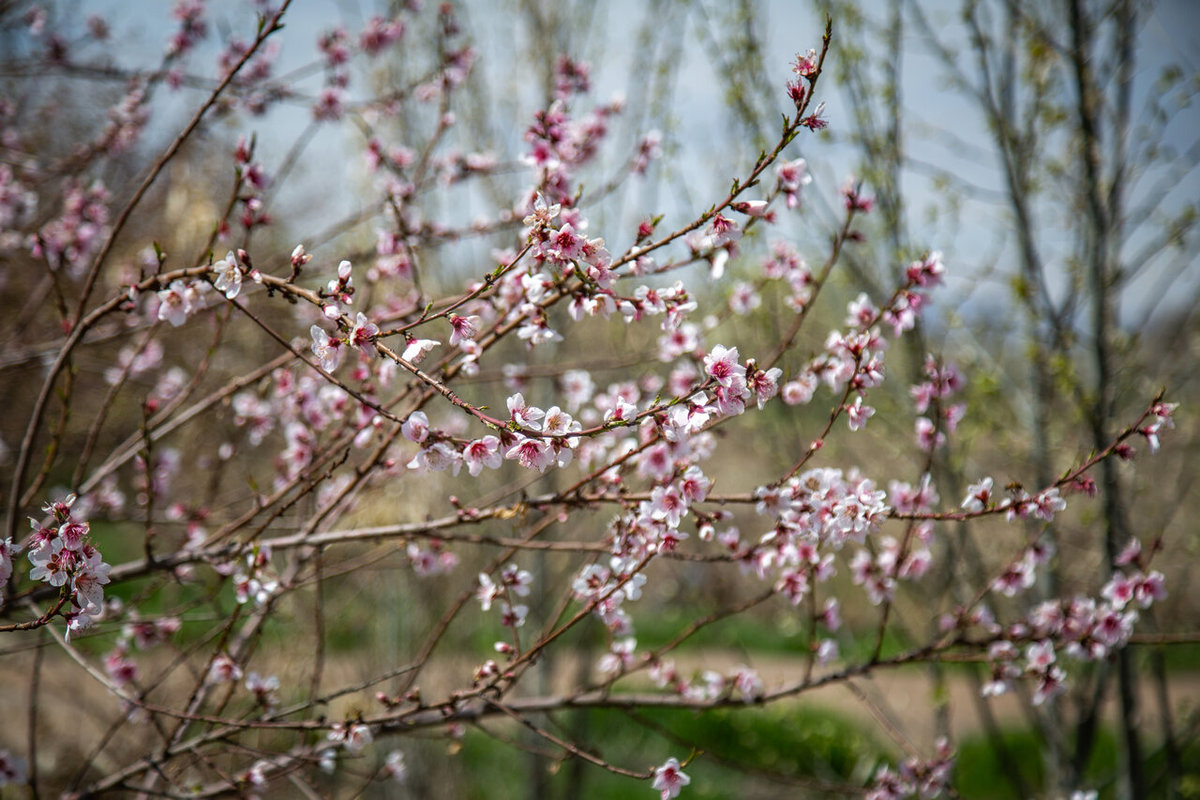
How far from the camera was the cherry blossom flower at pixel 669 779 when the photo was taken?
170 cm

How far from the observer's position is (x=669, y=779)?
1.74 m

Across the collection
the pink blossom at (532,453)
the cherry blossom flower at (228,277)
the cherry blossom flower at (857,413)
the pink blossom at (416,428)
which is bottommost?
the pink blossom at (532,453)

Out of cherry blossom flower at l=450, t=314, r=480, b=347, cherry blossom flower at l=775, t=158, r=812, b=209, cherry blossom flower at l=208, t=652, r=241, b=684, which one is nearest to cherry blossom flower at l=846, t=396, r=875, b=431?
cherry blossom flower at l=775, t=158, r=812, b=209

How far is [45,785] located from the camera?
167 inches

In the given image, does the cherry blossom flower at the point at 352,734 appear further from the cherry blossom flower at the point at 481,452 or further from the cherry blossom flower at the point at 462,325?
the cherry blossom flower at the point at 462,325

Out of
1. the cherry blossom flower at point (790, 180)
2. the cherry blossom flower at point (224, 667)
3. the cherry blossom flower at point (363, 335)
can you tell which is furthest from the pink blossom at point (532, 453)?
the cherry blossom flower at point (224, 667)

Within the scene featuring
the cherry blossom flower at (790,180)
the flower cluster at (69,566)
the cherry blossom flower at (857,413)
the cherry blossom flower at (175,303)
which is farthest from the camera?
the cherry blossom flower at (790,180)

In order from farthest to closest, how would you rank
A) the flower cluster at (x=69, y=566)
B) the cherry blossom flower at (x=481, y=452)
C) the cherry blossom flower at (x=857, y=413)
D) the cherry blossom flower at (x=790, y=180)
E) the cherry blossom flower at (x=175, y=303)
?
1. the cherry blossom flower at (x=790, y=180)
2. the cherry blossom flower at (x=857, y=413)
3. the cherry blossom flower at (x=175, y=303)
4. the cherry blossom flower at (x=481, y=452)
5. the flower cluster at (x=69, y=566)

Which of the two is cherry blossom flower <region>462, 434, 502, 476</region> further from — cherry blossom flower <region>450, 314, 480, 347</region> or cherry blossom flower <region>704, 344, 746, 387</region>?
cherry blossom flower <region>704, 344, 746, 387</region>

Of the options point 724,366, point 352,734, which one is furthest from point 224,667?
point 724,366

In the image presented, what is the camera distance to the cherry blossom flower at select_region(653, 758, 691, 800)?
1703mm

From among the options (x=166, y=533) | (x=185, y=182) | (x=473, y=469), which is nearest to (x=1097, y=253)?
(x=473, y=469)

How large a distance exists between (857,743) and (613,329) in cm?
289

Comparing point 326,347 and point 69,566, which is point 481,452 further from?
point 69,566
